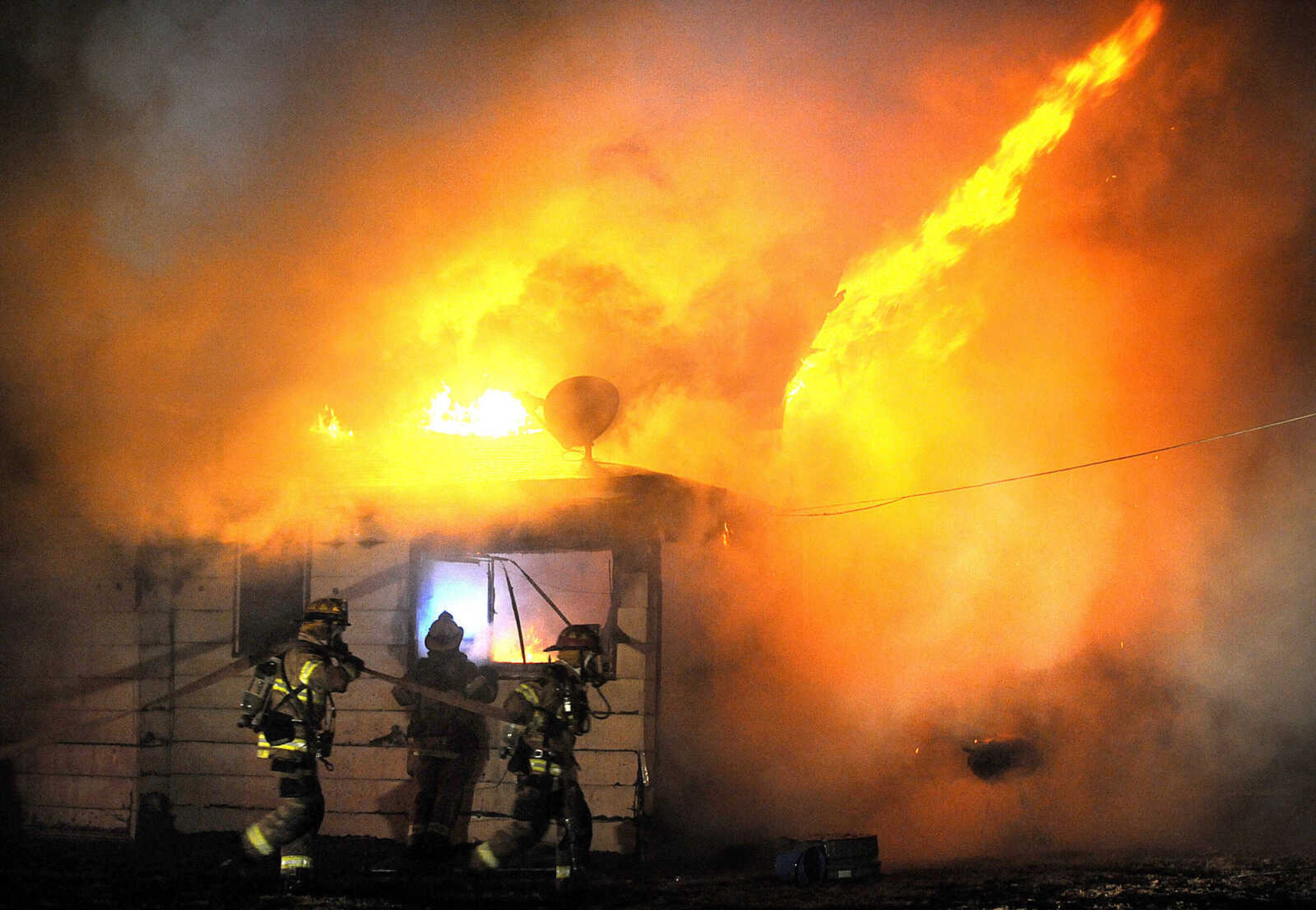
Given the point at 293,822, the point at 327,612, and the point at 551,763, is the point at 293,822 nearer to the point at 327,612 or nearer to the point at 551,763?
the point at 327,612

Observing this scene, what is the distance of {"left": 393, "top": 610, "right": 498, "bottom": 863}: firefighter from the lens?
874 centimetres

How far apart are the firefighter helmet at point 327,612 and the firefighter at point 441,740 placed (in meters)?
1.21

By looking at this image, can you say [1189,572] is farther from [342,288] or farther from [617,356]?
[342,288]

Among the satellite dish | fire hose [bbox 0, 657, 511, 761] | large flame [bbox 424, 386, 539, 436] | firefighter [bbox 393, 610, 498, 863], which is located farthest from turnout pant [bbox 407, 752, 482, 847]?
large flame [bbox 424, 386, 539, 436]

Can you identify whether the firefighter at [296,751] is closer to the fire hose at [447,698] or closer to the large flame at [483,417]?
the fire hose at [447,698]

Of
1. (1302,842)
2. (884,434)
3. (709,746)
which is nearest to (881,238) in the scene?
(884,434)

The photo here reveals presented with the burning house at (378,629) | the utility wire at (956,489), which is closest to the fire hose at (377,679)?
the burning house at (378,629)

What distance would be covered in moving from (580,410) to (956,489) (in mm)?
4192

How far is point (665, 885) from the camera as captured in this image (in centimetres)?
799

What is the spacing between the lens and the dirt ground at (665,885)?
7.04m

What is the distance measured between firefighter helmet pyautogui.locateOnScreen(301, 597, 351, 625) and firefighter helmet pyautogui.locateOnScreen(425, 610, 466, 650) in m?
1.24

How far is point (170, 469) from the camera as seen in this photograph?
10.3m

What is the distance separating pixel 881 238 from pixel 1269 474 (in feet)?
19.7

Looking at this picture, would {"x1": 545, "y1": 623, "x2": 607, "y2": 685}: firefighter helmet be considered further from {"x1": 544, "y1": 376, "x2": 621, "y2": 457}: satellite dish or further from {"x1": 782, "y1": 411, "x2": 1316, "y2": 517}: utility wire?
{"x1": 782, "y1": 411, "x2": 1316, "y2": 517}: utility wire
